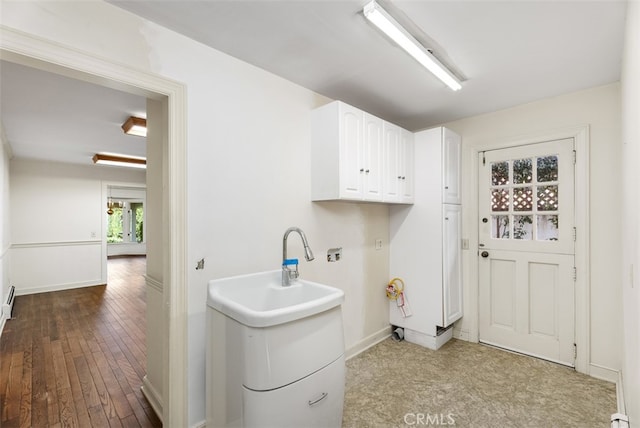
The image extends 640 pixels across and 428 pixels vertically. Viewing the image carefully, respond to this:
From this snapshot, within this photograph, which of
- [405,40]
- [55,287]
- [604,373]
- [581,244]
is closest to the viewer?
[405,40]

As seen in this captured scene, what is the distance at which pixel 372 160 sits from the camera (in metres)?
2.61

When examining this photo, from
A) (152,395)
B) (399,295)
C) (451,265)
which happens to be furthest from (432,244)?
(152,395)

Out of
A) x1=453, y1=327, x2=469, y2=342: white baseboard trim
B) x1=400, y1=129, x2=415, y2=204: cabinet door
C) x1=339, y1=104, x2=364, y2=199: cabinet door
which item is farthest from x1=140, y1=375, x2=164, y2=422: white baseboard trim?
x1=453, y1=327, x2=469, y2=342: white baseboard trim

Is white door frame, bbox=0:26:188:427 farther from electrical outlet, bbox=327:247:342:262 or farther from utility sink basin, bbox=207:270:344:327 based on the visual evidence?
electrical outlet, bbox=327:247:342:262

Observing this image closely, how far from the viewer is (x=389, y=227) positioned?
131 inches

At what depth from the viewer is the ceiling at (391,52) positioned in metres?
1.55

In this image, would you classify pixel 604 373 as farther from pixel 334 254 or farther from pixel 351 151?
pixel 351 151

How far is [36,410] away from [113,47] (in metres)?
2.49

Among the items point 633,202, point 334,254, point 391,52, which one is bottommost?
point 334,254

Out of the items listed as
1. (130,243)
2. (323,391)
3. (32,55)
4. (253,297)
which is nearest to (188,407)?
(253,297)

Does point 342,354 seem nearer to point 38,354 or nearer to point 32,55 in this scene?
point 32,55

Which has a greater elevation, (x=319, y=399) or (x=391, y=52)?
(x=391, y=52)

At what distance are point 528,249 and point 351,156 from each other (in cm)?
198

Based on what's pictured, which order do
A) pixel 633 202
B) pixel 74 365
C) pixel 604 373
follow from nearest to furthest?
pixel 633 202 → pixel 604 373 → pixel 74 365
